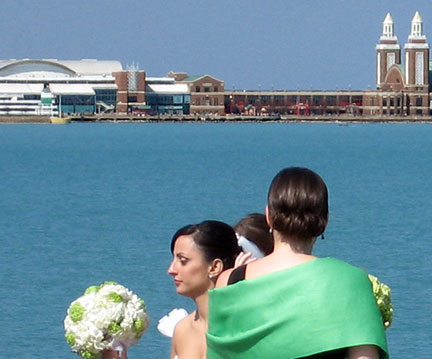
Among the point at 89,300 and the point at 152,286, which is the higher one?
the point at 89,300

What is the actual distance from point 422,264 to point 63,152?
4450 centimetres

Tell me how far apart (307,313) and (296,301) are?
0.03 meters

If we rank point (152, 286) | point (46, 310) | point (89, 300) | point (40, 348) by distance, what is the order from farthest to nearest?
point (152, 286) < point (46, 310) < point (40, 348) < point (89, 300)

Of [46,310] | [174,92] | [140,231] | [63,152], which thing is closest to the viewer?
[46,310]

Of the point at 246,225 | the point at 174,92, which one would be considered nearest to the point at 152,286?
the point at 246,225

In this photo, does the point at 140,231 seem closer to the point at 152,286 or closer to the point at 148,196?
the point at 152,286

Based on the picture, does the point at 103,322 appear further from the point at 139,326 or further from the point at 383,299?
the point at 383,299

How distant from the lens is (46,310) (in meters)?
12.9

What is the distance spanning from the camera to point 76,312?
3.54m

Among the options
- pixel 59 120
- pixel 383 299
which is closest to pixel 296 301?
pixel 383 299

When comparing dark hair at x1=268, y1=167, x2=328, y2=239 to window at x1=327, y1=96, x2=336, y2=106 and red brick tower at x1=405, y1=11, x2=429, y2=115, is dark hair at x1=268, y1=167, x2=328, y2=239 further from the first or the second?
window at x1=327, y1=96, x2=336, y2=106

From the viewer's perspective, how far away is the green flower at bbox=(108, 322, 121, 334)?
353cm

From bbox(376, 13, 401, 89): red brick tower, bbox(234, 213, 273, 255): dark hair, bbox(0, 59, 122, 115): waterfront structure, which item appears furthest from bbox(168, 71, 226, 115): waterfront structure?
bbox(234, 213, 273, 255): dark hair

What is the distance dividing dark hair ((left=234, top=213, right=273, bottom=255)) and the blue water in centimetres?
652
